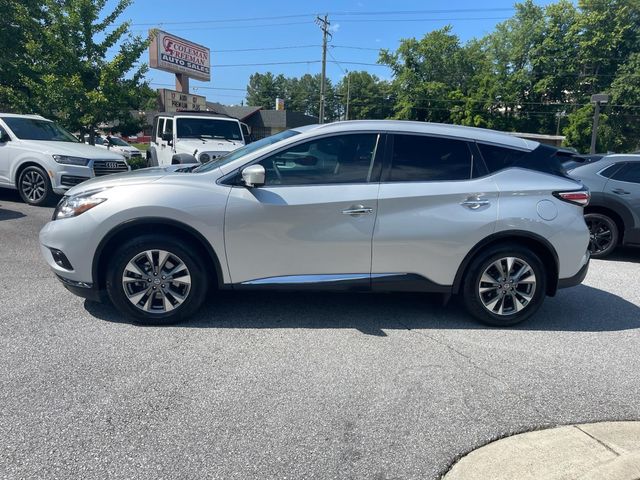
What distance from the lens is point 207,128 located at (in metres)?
11.8

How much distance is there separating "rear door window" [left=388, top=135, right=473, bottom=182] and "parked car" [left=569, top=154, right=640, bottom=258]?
13.7 feet

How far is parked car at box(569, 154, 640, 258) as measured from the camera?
7.11 m

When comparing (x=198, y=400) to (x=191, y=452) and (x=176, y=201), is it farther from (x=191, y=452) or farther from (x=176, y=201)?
(x=176, y=201)

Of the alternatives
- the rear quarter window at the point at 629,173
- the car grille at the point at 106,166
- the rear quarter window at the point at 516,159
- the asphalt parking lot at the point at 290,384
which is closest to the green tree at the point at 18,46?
the car grille at the point at 106,166

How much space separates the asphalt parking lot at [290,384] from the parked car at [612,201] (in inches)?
107

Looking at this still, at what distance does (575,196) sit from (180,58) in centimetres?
2339

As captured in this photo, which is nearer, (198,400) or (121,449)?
(121,449)

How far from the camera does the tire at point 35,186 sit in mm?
9133

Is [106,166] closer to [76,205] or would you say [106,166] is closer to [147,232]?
[76,205]

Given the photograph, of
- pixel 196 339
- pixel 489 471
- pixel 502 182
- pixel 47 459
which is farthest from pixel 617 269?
pixel 47 459

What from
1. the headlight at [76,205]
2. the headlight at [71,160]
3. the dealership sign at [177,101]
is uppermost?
the dealership sign at [177,101]

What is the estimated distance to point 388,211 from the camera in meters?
4.03

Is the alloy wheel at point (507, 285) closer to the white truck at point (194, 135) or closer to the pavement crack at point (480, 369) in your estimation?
the pavement crack at point (480, 369)

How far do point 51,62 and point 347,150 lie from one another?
44.4 ft
